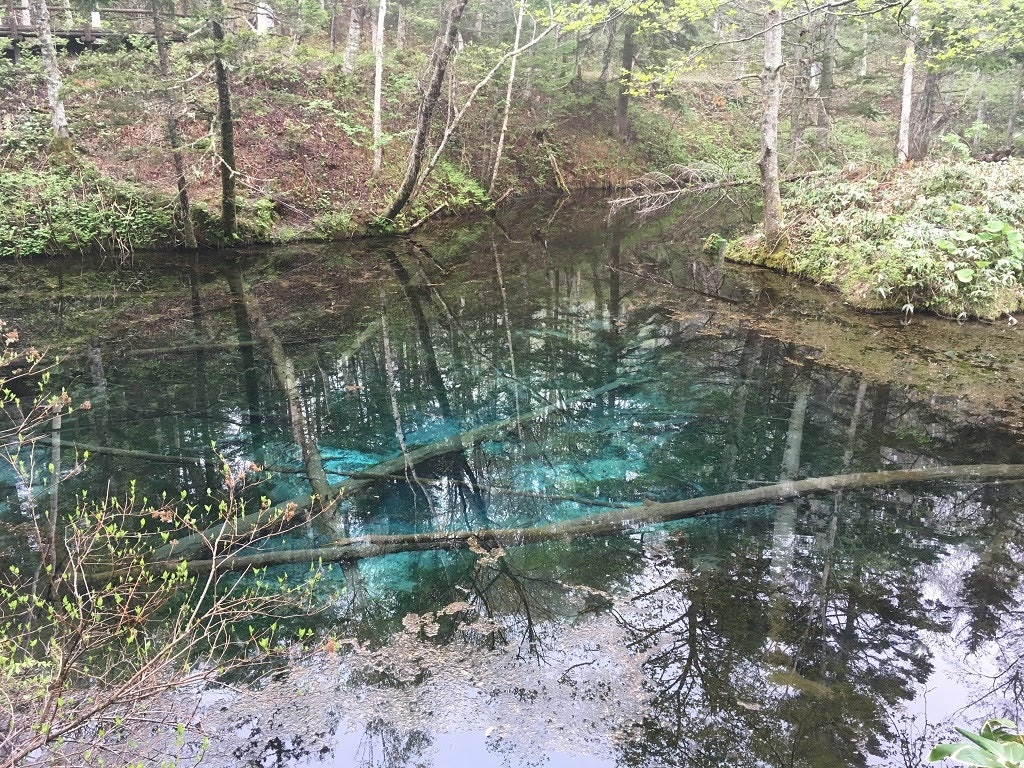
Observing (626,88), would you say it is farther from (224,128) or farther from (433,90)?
(224,128)

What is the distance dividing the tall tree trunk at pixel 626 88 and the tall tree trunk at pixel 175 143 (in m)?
17.7

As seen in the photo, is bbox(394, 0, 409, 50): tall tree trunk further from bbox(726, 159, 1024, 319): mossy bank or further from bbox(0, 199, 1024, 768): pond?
bbox(0, 199, 1024, 768): pond

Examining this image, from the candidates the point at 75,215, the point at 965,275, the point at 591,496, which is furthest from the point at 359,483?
the point at 75,215

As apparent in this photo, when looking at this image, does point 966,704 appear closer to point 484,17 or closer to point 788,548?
point 788,548

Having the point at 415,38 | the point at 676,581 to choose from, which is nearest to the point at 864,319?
the point at 676,581

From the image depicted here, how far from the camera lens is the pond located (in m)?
3.80

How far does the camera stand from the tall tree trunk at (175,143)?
1400 centimetres

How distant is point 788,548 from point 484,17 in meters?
36.6

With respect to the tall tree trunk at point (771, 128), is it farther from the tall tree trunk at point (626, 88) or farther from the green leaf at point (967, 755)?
the tall tree trunk at point (626, 88)

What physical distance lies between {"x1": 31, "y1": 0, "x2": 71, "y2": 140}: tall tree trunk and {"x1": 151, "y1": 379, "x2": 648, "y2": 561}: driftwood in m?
15.0

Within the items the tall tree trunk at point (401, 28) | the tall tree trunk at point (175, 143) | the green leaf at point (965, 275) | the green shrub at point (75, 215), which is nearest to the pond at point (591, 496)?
the green leaf at point (965, 275)

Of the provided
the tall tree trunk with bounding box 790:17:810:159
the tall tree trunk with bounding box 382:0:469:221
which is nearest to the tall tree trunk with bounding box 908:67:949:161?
the tall tree trunk with bounding box 790:17:810:159

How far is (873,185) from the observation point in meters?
14.9

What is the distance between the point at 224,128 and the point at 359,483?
38.2 feet
